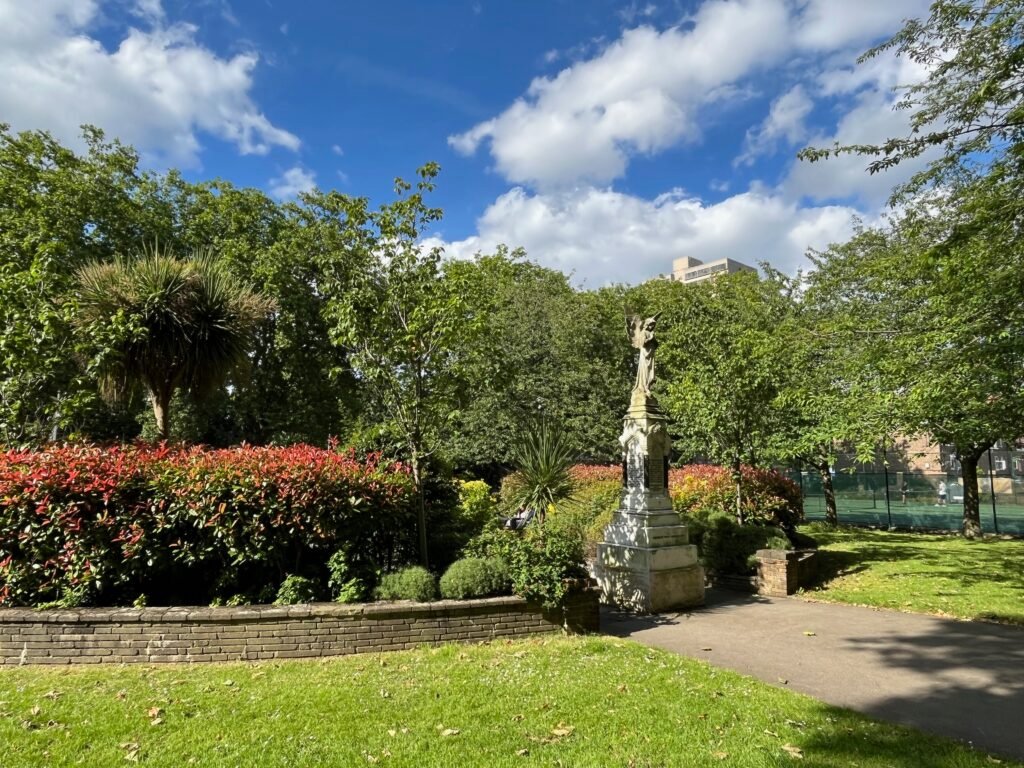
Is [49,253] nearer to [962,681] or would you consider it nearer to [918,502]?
[962,681]

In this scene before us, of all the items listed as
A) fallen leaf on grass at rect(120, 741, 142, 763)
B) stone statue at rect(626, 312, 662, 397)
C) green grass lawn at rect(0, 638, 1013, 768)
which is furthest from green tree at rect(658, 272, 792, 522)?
fallen leaf on grass at rect(120, 741, 142, 763)

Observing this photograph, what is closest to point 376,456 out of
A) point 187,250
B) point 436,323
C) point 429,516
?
point 429,516

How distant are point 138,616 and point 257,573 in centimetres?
114

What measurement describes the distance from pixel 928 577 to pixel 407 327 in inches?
357

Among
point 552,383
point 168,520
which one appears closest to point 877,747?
point 168,520

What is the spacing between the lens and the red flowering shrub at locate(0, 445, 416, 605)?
18.4ft

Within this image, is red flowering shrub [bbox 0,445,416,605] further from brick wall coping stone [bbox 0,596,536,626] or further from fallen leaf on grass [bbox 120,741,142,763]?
fallen leaf on grass [bbox 120,741,142,763]

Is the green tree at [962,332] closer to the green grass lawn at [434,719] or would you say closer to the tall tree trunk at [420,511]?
the green grass lawn at [434,719]

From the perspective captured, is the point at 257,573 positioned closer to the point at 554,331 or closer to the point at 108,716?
the point at 108,716

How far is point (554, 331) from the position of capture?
2311 centimetres

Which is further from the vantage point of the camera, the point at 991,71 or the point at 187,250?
the point at 187,250

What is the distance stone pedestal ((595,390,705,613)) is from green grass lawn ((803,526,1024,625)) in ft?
7.56

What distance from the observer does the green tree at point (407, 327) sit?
709cm

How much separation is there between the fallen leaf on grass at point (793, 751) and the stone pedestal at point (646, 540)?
4.18 m
